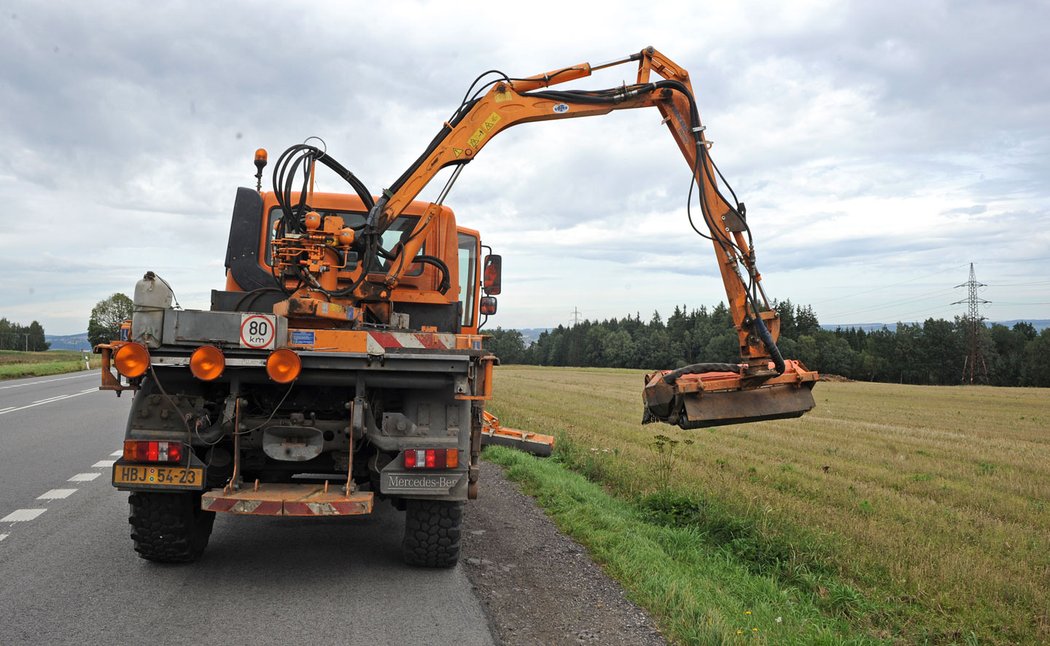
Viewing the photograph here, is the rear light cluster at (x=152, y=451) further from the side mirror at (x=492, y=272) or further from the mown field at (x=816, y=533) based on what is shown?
the side mirror at (x=492, y=272)

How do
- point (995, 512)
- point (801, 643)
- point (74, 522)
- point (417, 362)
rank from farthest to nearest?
point (995, 512)
point (74, 522)
point (417, 362)
point (801, 643)

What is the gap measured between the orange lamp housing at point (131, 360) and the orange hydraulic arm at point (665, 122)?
8.59 feet

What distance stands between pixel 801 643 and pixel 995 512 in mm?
5335

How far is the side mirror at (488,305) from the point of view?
914 cm

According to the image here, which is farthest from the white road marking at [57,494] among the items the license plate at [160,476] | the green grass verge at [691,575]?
the green grass verge at [691,575]

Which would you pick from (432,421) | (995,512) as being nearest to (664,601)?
(432,421)

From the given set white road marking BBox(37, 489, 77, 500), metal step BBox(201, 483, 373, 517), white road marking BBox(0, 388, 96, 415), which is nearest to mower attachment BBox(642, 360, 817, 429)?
metal step BBox(201, 483, 373, 517)

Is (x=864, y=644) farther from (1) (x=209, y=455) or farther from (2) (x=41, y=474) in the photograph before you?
(2) (x=41, y=474)

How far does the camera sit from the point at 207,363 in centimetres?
475

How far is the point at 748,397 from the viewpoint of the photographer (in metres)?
6.94

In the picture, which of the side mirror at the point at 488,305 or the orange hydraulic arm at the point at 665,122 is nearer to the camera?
the orange hydraulic arm at the point at 665,122

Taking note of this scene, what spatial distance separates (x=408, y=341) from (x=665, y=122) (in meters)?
3.86

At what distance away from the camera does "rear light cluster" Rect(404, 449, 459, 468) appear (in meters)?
5.14

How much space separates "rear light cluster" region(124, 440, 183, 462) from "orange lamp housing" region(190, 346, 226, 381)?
612 mm
